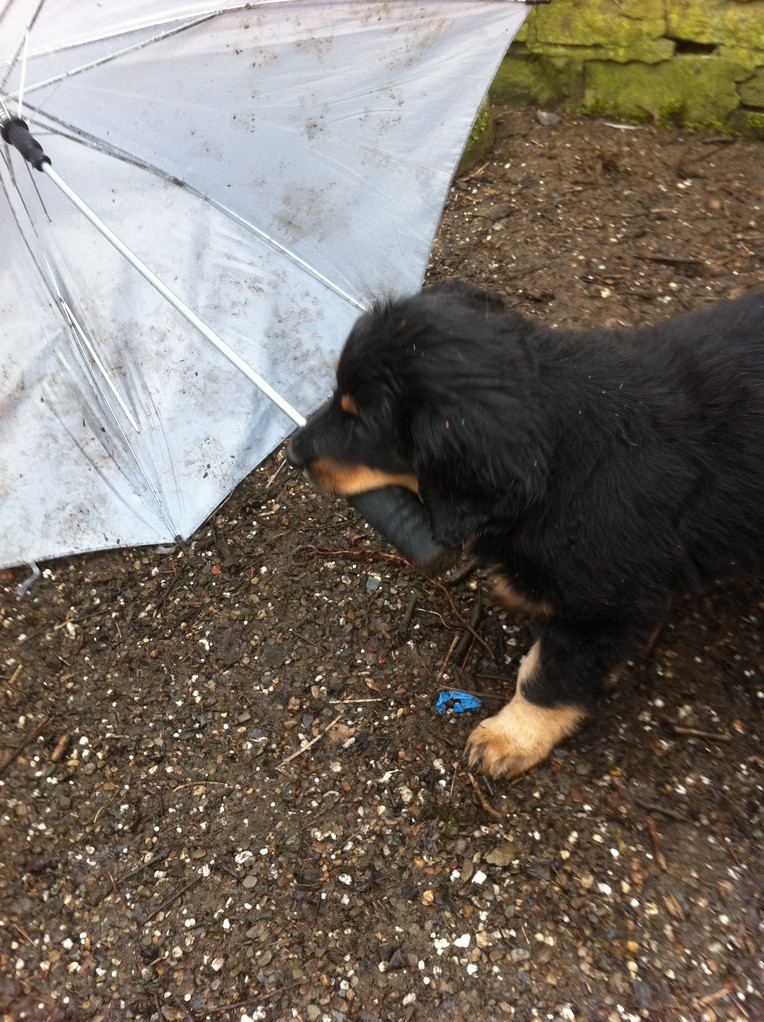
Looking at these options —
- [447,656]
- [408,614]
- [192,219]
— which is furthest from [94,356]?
[447,656]

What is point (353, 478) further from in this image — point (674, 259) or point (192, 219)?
point (674, 259)

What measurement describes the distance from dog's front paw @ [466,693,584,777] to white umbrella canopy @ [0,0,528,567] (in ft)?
4.52

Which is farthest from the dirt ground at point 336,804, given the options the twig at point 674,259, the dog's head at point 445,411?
the twig at point 674,259

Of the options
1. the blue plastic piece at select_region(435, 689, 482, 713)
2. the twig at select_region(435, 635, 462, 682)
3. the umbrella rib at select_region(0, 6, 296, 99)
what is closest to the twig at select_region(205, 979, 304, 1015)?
the blue plastic piece at select_region(435, 689, 482, 713)

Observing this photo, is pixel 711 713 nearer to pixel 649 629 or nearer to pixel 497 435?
pixel 649 629

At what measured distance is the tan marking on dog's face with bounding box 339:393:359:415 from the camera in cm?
255

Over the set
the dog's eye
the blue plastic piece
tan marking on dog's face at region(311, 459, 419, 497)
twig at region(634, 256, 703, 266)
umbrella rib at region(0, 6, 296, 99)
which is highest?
umbrella rib at region(0, 6, 296, 99)

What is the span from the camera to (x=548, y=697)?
272 cm

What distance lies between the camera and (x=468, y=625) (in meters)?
3.36

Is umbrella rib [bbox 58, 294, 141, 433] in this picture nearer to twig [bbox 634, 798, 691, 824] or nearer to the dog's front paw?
the dog's front paw

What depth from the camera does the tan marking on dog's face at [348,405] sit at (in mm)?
2555

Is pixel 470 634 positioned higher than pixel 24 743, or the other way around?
pixel 470 634

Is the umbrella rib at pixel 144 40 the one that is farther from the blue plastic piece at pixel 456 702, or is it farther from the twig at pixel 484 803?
the twig at pixel 484 803

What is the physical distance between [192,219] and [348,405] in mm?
1401
